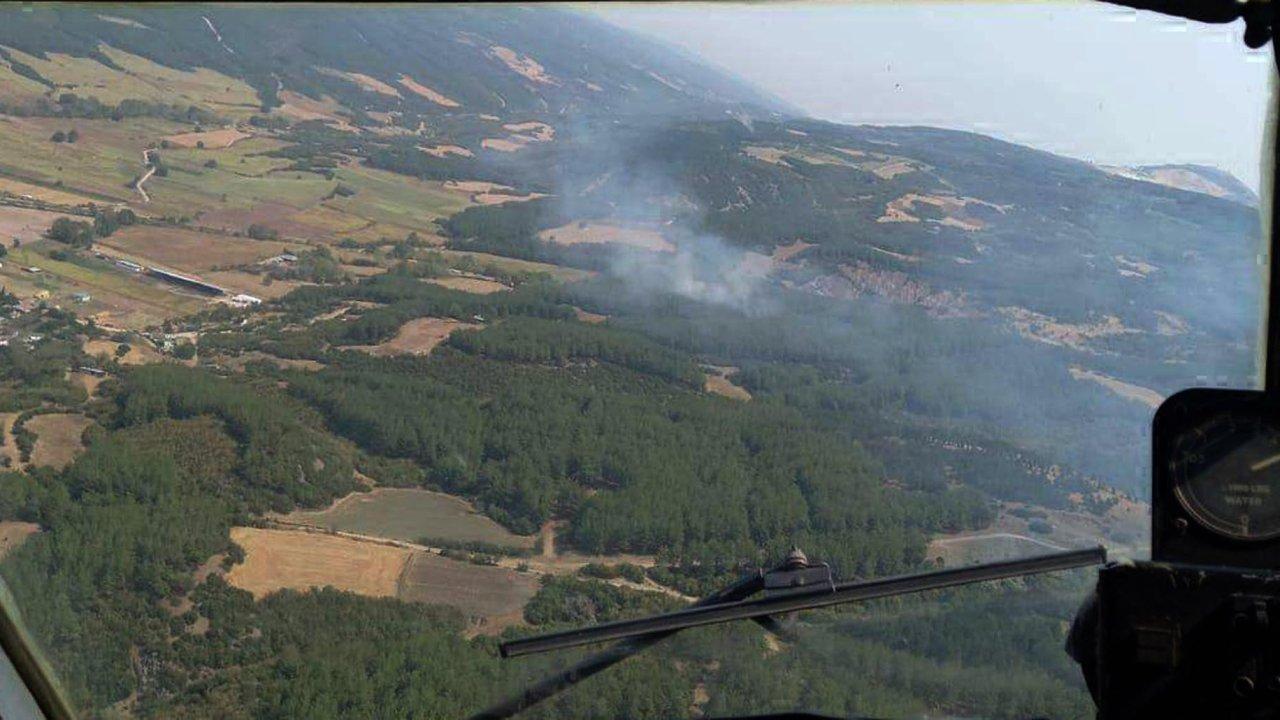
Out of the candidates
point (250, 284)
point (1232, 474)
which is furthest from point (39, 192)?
point (1232, 474)

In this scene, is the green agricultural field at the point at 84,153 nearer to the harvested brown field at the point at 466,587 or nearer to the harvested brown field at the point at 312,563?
the harvested brown field at the point at 312,563

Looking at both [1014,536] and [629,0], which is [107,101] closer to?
[629,0]

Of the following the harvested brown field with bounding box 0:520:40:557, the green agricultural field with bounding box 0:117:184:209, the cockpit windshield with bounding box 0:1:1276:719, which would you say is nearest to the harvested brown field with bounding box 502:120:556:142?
the cockpit windshield with bounding box 0:1:1276:719

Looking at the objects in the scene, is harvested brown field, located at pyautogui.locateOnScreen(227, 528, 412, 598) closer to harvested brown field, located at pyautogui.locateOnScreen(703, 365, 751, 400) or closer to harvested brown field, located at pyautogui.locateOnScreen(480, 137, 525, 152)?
harvested brown field, located at pyautogui.locateOnScreen(703, 365, 751, 400)

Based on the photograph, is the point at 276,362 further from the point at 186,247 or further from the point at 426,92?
the point at 426,92

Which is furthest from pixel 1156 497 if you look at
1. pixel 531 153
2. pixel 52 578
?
pixel 531 153
